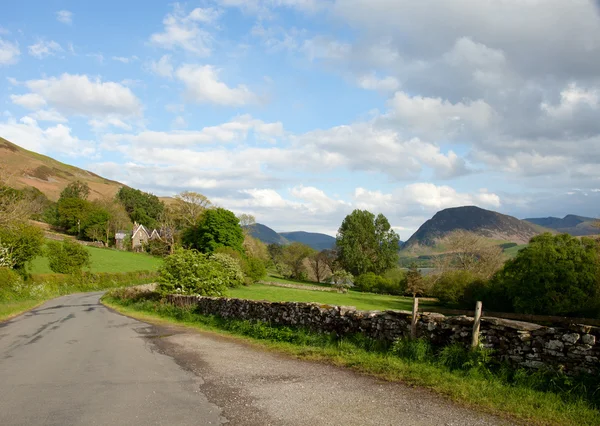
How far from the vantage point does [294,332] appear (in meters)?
13.2

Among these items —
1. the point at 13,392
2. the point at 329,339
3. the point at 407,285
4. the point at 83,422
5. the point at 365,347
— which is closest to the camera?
the point at 83,422

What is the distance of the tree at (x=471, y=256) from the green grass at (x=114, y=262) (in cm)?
5054

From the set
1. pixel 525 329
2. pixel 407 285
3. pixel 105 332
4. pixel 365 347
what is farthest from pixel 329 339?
pixel 407 285

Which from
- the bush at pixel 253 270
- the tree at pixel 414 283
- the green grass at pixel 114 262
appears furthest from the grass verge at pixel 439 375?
the tree at pixel 414 283

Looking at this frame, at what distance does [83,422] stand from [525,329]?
8.01 meters

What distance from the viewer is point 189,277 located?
24.8 m

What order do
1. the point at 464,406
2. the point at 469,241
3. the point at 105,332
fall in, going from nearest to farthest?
the point at 464,406
the point at 105,332
the point at 469,241

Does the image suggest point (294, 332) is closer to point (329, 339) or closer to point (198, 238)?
point (329, 339)

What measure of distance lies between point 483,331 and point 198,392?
19.8 feet

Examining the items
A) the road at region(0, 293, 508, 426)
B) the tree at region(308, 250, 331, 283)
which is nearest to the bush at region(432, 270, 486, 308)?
the road at region(0, 293, 508, 426)

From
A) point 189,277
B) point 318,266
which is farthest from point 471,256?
point 189,277

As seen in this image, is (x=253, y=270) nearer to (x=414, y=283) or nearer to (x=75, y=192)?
(x=414, y=283)

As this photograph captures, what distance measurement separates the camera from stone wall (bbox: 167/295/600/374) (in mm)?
7416

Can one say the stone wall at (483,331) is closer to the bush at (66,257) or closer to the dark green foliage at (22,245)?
the dark green foliage at (22,245)
